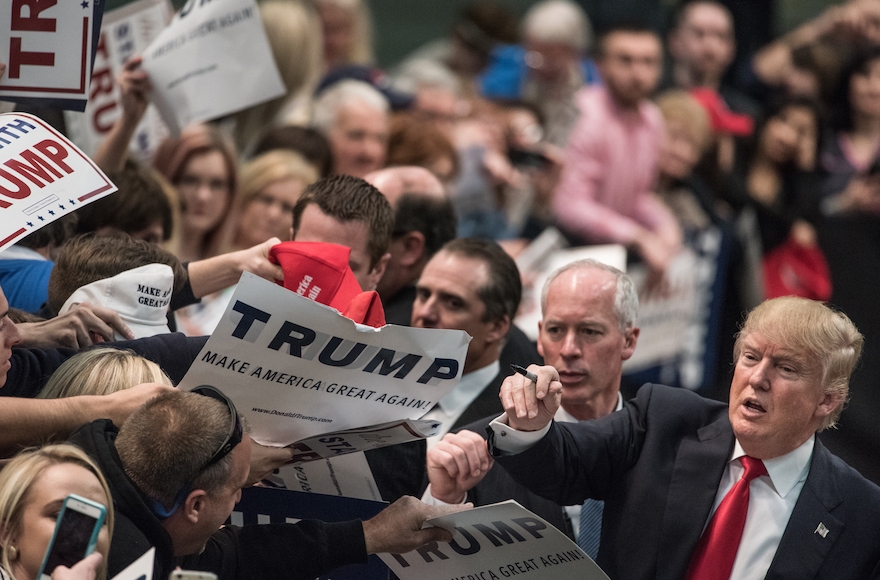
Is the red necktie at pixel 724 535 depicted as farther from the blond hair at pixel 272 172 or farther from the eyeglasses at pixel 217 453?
the blond hair at pixel 272 172

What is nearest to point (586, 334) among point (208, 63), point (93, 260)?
point (93, 260)

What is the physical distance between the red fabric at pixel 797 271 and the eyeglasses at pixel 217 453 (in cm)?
585

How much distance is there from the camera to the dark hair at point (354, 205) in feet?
13.9

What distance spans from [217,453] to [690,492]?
136cm

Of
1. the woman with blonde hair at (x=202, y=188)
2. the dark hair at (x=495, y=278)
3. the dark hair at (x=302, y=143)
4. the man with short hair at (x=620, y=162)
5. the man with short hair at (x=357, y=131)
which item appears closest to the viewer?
the dark hair at (x=495, y=278)

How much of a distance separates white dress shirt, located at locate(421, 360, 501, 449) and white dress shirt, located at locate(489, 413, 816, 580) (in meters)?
1.19

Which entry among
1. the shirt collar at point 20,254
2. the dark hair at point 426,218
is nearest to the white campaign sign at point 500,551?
the shirt collar at point 20,254

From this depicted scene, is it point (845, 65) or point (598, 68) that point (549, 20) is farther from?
point (845, 65)

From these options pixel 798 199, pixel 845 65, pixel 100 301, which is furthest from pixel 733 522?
pixel 845 65

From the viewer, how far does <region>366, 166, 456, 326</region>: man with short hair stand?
5.21m

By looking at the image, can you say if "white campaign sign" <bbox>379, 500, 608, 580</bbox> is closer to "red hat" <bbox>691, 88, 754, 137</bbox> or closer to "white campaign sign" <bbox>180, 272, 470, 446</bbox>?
"white campaign sign" <bbox>180, 272, 470, 446</bbox>

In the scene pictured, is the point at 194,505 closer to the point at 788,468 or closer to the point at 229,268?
the point at 229,268

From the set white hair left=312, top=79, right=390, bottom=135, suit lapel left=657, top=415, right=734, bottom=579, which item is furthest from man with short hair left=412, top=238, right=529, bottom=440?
white hair left=312, top=79, right=390, bottom=135

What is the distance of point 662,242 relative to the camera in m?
7.79
